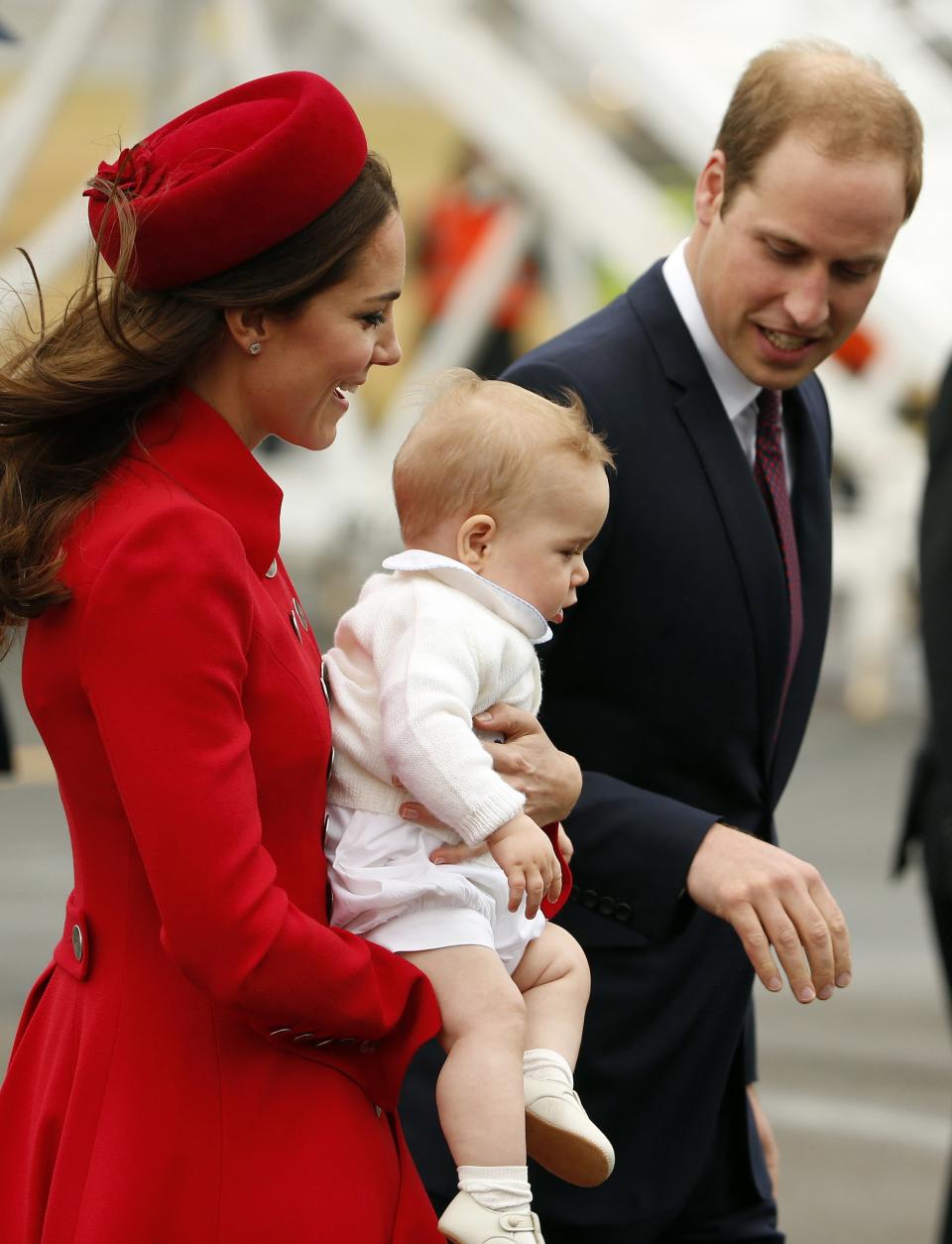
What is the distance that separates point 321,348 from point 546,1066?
0.90 m

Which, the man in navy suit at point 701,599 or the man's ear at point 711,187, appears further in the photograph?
the man's ear at point 711,187

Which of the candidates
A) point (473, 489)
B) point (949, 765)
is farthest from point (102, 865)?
point (949, 765)

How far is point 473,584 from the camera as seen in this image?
2547 mm

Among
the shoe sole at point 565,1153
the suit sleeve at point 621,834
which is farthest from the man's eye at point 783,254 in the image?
the shoe sole at point 565,1153

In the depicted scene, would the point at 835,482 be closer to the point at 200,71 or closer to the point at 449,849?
the point at 200,71

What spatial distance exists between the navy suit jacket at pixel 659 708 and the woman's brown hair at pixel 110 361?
90cm

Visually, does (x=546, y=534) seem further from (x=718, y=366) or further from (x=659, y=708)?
(x=718, y=366)

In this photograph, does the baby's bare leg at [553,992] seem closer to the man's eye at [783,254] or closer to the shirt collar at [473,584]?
the shirt collar at [473,584]

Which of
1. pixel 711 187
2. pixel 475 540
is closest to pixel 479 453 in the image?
pixel 475 540

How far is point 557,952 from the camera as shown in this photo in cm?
267

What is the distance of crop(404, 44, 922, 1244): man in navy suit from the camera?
10.2 ft

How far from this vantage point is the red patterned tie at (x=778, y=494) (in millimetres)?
3271

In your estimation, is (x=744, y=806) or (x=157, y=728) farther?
(x=744, y=806)

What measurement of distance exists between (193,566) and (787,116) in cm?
150
